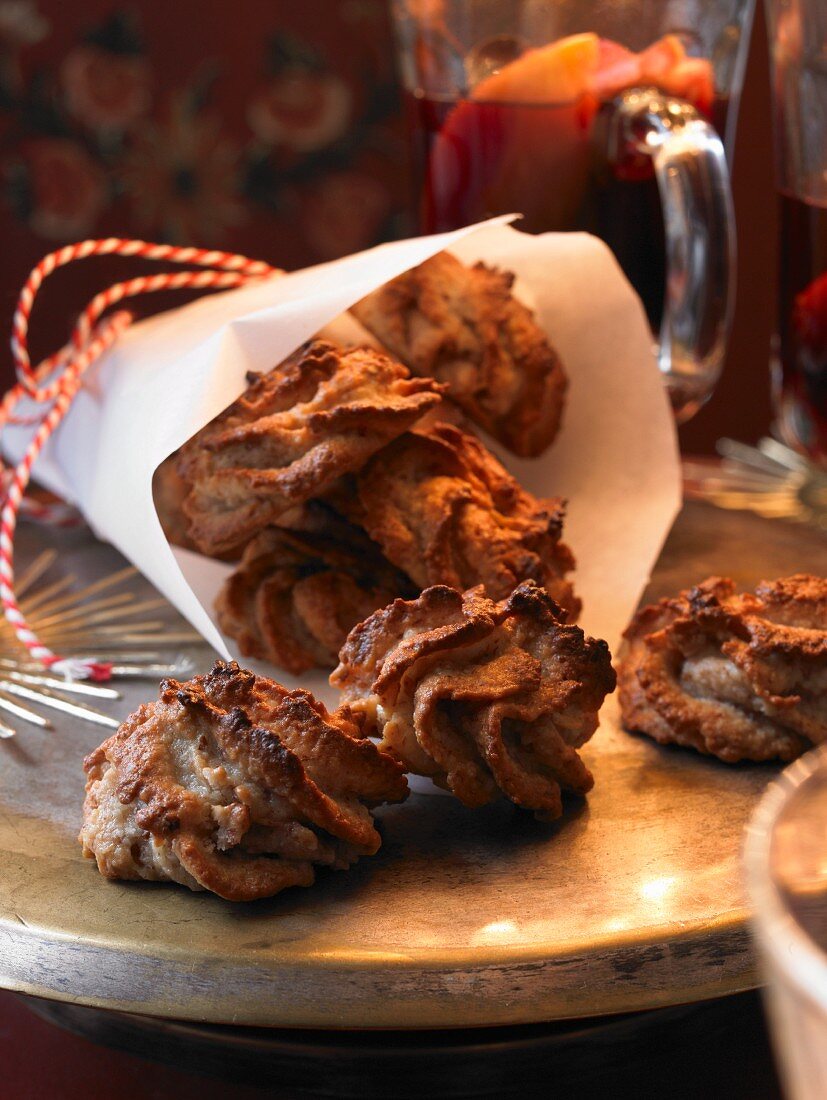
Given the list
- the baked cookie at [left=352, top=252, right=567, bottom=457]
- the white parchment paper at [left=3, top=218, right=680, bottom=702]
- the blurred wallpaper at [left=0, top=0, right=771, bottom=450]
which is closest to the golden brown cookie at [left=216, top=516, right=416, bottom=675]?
the white parchment paper at [left=3, top=218, right=680, bottom=702]

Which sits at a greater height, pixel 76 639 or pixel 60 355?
pixel 60 355

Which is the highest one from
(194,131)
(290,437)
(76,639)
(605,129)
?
(605,129)

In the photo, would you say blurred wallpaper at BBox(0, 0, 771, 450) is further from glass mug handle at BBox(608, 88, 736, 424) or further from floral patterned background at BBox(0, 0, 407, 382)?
glass mug handle at BBox(608, 88, 736, 424)

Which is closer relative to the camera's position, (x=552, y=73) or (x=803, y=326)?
(x=552, y=73)

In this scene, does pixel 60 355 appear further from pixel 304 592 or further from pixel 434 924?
pixel 434 924

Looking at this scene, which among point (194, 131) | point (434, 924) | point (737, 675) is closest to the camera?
point (434, 924)

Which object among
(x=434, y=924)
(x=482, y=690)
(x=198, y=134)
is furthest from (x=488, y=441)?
(x=198, y=134)
